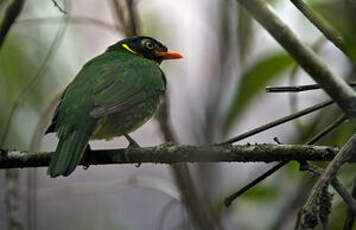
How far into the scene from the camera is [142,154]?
246cm

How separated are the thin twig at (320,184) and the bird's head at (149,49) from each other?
2.89 meters

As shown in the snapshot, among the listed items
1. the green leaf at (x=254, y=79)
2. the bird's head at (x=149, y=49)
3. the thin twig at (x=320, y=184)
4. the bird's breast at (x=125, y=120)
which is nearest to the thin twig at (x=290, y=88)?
the thin twig at (x=320, y=184)

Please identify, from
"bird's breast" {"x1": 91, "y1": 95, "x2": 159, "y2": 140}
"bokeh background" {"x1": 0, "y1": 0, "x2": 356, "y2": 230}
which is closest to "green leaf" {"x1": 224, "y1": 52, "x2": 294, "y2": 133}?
"bokeh background" {"x1": 0, "y1": 0, "x2": 356, "y2": 230}

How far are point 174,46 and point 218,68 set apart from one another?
1.35m

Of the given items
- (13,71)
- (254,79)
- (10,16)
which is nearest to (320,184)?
(10,16)

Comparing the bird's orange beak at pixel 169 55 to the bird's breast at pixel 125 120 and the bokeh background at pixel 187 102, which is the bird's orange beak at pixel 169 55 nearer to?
the bokeh background at pixel 187 102

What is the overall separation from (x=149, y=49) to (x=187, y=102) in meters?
0.84

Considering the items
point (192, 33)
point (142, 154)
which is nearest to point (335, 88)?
point (142, 154)

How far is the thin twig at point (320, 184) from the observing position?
3.90 feet

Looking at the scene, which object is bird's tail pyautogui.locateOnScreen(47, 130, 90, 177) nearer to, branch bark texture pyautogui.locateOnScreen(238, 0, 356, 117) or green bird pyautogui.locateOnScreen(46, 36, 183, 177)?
green bird pyautogui.locateOnScreen(46, 36, 183, 177)

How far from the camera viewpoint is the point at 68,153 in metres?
2.69

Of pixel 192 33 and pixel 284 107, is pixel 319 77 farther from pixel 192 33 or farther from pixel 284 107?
pixel 284 107

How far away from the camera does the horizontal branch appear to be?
1977 millimetres

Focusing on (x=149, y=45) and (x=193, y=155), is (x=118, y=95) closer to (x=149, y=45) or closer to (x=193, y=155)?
(x=149, y=45)
